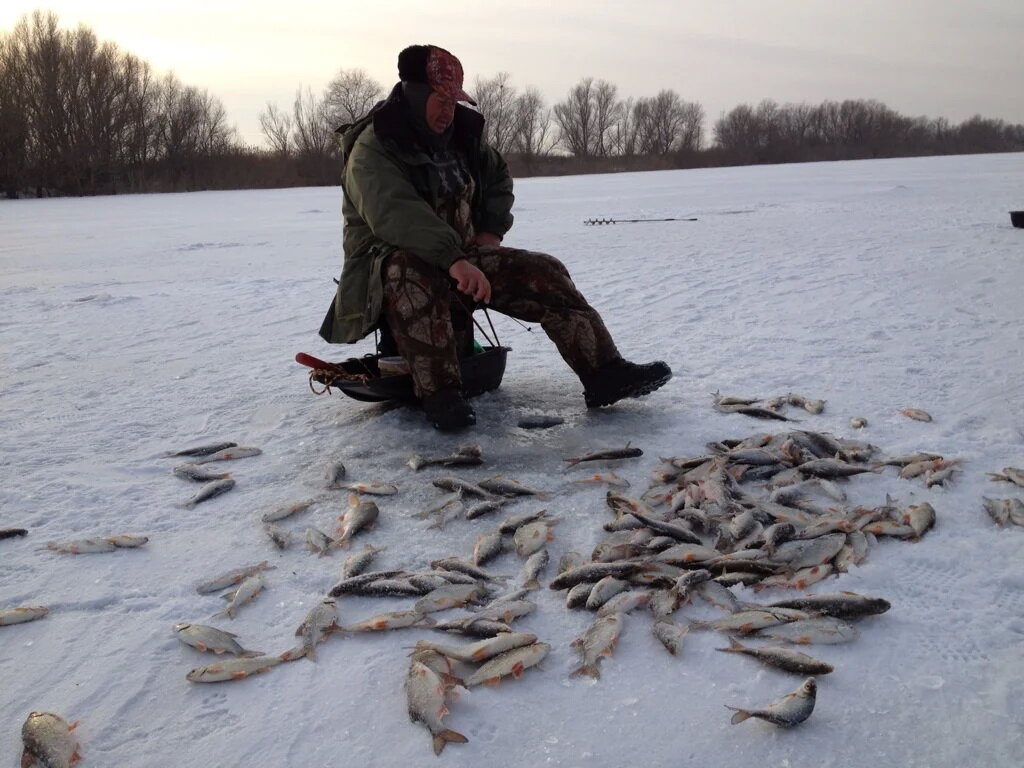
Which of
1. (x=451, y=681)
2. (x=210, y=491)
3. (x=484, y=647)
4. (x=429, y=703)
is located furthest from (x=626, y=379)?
(x=429, y=703)

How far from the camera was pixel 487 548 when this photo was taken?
285 cm

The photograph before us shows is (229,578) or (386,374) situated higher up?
(386,374)

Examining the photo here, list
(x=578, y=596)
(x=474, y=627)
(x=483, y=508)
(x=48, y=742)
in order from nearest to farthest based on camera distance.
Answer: (x=48, y=742) → (x=474, y=627) → (x=578, y=596) → (x=483, y=508)

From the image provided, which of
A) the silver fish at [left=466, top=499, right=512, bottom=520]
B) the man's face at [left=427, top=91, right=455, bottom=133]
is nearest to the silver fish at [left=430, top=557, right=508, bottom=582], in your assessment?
the silver fish at [left=466, top=499, right=512, bottom=520]

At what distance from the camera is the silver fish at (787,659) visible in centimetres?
208

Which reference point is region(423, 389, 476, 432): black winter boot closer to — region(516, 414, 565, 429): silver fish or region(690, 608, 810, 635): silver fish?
region(516, 414, 565, 429): silver fish

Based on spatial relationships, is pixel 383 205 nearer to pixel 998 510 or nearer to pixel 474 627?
pixel 474 627

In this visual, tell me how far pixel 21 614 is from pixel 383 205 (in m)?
2.12

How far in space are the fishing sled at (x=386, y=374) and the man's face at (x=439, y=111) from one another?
96 cm

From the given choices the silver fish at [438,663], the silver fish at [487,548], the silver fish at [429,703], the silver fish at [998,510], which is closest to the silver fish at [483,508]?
the silver fish at [487,548]

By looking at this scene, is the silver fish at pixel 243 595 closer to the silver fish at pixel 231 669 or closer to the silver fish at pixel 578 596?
the silver fish at pixel 231 669

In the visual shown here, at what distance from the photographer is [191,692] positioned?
216 cm

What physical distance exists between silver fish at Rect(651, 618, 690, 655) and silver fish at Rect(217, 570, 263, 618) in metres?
1.24

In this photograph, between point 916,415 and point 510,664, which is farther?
point 916,415
